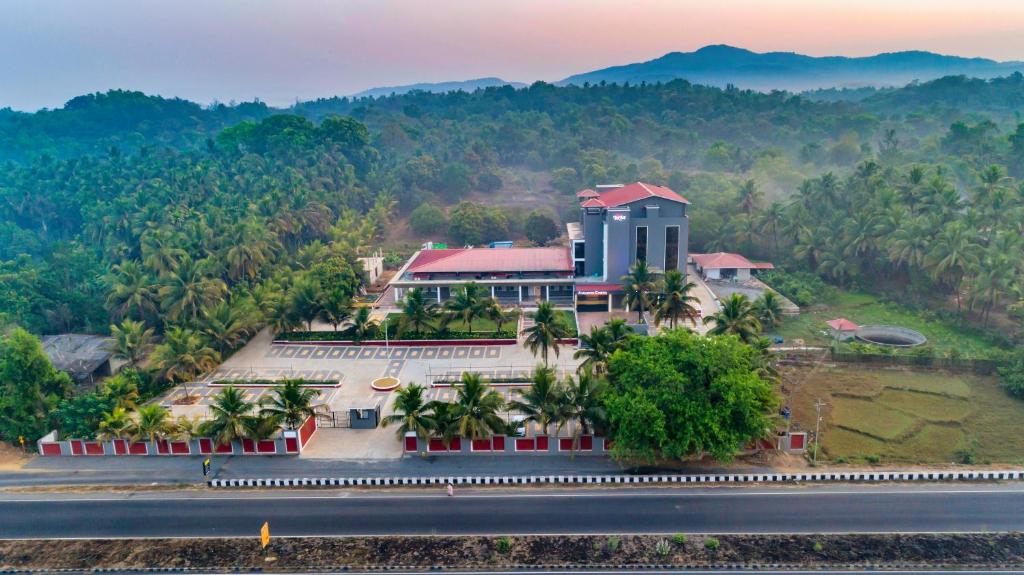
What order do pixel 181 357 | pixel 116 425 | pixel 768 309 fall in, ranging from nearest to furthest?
pixel 116 425 → pixel 181 357 → pixel 768 309

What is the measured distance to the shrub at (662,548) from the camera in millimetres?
25484

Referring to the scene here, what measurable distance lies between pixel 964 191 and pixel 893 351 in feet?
159

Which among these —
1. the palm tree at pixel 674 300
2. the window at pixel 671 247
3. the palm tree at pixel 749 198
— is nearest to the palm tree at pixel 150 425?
the palm tree at pixel 674 300

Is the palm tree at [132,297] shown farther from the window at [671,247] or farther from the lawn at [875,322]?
the lawn at [875,322]

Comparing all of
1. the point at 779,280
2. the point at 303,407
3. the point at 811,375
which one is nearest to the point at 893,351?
the point at 811,375

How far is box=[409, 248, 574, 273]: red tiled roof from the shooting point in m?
57.1

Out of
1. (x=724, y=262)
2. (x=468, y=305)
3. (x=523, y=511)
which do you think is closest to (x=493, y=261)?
(x=468, y=305)

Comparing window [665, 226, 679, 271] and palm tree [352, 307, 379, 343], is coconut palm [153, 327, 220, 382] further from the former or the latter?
window [665, 226, 679, 271]

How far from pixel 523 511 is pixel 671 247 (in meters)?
32.6

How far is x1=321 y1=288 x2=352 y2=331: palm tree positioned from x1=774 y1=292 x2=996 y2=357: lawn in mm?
32053

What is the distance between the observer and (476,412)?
31.8 metres

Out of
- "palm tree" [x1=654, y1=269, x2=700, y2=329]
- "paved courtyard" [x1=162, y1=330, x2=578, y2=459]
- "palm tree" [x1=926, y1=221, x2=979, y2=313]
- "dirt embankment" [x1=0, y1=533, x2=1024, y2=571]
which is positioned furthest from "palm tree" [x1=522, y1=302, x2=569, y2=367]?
"palm tree" [x1=926, y1=221, x2=979, y2=313]

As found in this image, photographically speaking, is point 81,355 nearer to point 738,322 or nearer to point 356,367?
point 356,367

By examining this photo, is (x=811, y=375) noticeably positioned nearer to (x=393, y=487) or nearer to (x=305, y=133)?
(x=393, y=487)
